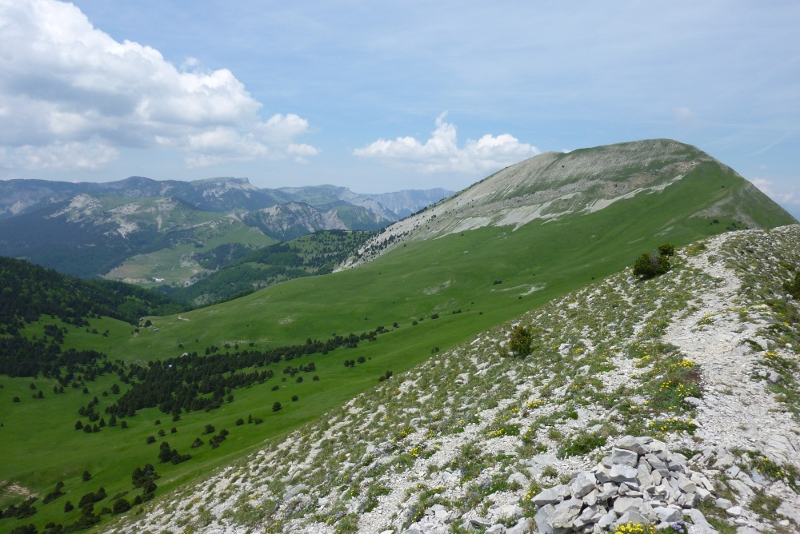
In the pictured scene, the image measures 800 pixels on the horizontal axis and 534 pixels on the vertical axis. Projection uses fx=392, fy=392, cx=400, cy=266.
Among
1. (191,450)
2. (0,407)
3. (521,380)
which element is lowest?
(0,407)

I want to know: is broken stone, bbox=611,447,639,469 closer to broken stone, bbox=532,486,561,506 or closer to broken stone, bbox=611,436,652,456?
broken stone, bbox=611,436,652,456

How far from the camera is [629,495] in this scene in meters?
13.6

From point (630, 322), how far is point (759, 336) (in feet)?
32.4

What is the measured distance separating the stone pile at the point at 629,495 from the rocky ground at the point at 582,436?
0.06 metres

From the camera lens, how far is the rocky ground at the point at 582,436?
46.2ft

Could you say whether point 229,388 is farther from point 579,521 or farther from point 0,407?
point 579,521

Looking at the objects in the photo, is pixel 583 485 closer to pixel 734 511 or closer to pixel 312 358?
pixel 734 511

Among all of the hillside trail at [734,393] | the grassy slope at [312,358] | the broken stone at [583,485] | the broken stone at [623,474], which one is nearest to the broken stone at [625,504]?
the broken stone at [623,474]

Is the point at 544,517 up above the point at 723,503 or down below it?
below

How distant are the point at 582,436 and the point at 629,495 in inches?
203

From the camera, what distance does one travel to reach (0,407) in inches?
5723

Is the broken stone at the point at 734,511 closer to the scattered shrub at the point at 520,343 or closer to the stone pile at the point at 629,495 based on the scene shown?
the stone pile at the point at 629,495

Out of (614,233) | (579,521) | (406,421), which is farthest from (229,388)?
(614,233)

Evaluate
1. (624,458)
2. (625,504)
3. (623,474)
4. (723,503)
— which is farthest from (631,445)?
(625,504)
